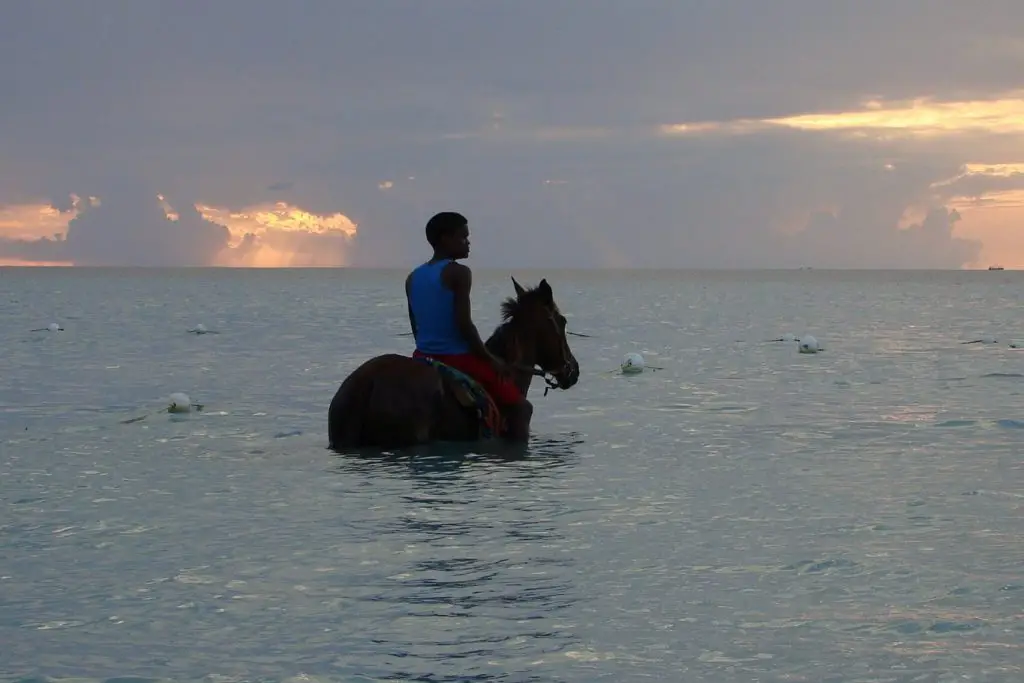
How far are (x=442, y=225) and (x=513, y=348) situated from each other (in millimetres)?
1530

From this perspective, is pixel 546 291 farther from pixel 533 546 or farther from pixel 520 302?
pixel 533 546

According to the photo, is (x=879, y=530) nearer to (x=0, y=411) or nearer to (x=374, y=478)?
(x=374, y=478)

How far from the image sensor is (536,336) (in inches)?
582

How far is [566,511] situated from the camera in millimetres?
11281

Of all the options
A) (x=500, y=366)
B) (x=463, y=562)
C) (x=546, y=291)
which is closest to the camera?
(x=463, y=562)

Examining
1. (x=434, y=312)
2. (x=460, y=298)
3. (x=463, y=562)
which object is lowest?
(x=463, y=562)

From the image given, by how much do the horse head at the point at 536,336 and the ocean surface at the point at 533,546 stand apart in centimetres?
99

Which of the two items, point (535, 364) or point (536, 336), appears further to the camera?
→ point (535, 364)

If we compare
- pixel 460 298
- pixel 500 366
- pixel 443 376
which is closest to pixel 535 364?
pixel 500 366

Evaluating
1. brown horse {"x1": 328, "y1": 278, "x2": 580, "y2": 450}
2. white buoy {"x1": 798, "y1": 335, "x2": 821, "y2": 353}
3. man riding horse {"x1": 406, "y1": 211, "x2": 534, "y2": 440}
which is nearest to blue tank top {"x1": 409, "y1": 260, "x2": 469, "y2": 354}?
man riding horse {"x1": 406, "y1": 211, "x2": 534, "y2": 440}

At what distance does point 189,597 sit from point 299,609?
2.57ft

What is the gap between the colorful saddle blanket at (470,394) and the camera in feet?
46.1

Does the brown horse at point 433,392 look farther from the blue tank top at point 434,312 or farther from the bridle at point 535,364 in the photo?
the blue tank top at point 434,312

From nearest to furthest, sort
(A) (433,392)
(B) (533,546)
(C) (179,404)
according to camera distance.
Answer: (B) (533,546), (A) (433,392), (C) (179,404)
